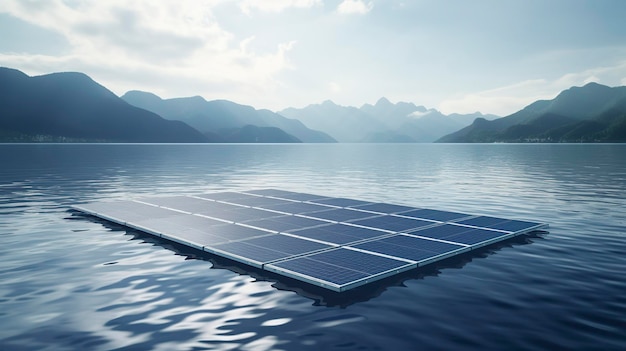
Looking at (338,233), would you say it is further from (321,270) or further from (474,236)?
(474,236)

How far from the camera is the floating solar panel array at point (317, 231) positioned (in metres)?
17.6

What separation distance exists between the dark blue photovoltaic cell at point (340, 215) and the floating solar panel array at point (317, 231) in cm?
7

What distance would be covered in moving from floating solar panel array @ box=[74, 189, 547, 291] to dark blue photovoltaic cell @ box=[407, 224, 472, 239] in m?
0.06

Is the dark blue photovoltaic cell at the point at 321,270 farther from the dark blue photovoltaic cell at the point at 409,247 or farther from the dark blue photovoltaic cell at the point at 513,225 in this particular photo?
the dark blue photovoltaic cell at the point at 513,225

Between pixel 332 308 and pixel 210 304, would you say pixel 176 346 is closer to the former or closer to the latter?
pixel 210 304

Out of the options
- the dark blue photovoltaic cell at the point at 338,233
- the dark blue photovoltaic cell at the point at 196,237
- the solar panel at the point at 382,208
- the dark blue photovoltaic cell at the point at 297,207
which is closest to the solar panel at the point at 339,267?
the dark blue photovoltaic cell at the point at 338,233

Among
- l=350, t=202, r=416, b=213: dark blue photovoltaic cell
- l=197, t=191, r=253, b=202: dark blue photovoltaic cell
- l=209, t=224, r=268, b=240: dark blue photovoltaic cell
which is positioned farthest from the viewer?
l=197, t=191, r=253, b=202: dark blue photovoltaic cell

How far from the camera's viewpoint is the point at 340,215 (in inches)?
1144

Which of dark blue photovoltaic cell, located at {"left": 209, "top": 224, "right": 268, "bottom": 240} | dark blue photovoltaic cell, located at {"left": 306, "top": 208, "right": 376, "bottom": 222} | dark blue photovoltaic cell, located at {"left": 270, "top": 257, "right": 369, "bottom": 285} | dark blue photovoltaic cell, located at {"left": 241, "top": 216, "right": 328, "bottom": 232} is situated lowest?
dark blue photovoltaic cell, located at {"left": 270, "top": 257, "right": 369, "bottom": 285}

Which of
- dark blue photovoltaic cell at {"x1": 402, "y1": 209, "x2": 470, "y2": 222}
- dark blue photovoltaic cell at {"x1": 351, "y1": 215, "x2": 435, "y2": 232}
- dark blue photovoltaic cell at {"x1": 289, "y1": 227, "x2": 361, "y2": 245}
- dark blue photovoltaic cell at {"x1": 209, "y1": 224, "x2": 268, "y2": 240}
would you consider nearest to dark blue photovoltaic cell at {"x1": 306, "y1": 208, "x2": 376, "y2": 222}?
dark blue photovoltaic cell at {"x1": 351, "y1": 215, "x2": 435, "y2": 232}

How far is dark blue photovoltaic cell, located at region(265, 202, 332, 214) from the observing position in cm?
3094

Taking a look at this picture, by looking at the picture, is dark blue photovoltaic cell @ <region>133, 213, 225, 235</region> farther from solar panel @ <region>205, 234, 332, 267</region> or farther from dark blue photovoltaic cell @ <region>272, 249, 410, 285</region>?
dark blue photovoltaic cell @ <region>272, 249, 410, 285</region>

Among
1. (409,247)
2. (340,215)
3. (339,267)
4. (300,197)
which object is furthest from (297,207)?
(339,267)

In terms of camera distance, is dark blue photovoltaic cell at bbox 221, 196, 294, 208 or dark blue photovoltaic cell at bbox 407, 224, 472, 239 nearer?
dark blue photovoltaic cell at bbox 407, 224, 472, 239
